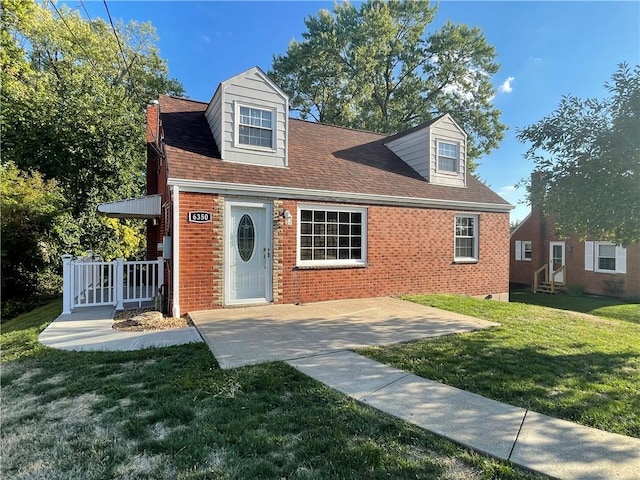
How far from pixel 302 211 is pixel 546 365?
6230 millimetres

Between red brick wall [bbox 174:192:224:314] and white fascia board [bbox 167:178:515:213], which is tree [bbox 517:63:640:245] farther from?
red brick wall [bbox 174:192:224:314]

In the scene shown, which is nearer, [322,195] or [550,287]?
[322,195]

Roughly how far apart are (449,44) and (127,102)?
2111 centimetres

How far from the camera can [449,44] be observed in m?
24.5

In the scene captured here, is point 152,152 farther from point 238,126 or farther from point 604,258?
point 604,258

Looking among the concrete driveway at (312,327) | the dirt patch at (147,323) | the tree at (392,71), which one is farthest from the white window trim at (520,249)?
the dirt patch at (147,323)

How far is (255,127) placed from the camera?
9258mm

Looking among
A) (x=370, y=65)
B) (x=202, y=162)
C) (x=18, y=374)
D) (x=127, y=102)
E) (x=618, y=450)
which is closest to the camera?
(x=618, y=450)

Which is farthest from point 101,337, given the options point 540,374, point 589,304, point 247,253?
point 589,304

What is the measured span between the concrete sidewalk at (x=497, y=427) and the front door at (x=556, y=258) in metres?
20.7

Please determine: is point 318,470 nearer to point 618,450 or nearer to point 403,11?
point 618,450

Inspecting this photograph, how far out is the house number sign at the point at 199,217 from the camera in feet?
25.5

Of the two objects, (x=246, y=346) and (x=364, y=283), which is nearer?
(x=246, y=346)

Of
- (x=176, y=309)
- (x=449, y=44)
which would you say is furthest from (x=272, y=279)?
(x=449, y=44)
